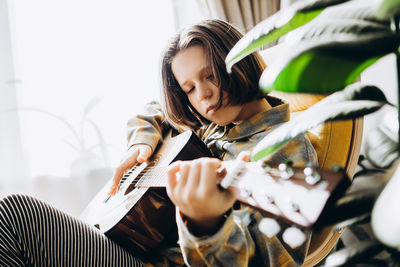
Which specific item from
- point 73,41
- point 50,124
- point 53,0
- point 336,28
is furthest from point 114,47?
point 336,28

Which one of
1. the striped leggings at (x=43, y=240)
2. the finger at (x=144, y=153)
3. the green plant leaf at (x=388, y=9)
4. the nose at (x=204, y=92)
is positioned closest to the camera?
the green plant leaf at (x=388, y=9)

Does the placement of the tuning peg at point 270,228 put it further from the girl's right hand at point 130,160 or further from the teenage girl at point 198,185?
the girl's right hand at point 130,160

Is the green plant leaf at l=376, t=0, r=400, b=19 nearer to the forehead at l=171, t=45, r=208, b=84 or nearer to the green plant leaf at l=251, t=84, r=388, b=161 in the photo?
the green plant leaf at l=251, t=84, r=388, b=161

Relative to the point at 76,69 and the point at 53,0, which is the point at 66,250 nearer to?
the point at 76,69

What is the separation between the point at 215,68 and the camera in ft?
2.85

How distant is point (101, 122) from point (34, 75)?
1.31ft

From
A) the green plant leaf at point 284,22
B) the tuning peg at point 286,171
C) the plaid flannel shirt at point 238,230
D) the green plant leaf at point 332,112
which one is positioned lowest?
the plaid flannel shirt at point 238,230

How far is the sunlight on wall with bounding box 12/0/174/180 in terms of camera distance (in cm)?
177

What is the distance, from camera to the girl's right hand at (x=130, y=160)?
103cm

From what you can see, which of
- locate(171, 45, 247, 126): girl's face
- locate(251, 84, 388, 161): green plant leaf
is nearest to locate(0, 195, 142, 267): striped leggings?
locate(171, 45, 247, 126): girl's face

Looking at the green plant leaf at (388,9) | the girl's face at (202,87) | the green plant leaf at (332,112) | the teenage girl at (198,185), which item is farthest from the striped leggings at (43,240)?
the green plant leaf at (388,9)

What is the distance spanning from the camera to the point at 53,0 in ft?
5.93

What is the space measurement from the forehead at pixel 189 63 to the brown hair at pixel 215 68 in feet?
0.05

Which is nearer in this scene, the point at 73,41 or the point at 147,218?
the point at 147,218
